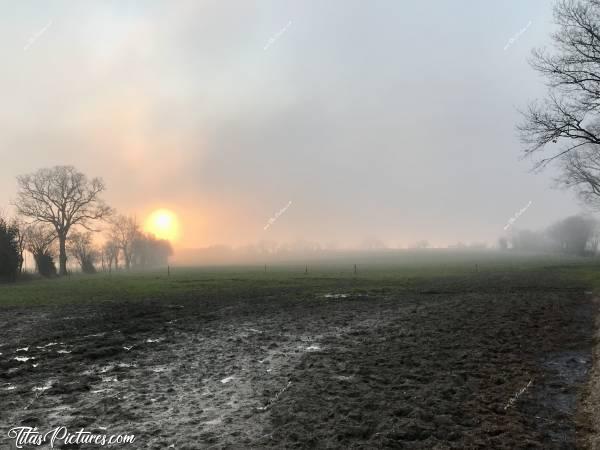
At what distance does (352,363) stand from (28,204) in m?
76.7

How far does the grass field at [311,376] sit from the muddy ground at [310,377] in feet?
0.15

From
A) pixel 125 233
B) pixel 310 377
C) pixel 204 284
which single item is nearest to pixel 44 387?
pixel 310 377

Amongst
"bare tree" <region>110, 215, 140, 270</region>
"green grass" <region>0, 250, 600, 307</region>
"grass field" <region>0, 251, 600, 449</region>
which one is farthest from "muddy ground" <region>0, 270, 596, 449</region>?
"bare tree" <region>110, 215, 140, 270</region>

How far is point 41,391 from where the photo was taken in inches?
402

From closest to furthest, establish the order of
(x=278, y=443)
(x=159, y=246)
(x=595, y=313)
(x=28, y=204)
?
(x=278, y=443) < (x=595, y=313) < (x=28, y=204) < (x=159, y=246)

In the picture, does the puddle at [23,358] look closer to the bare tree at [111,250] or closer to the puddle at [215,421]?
the puddle at [215,421]

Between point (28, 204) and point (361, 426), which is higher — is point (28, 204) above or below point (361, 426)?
above

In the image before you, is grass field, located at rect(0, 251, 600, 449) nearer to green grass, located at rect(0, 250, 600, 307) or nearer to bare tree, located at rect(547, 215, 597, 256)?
green grass, located at rect(0, 250, 600, 307)

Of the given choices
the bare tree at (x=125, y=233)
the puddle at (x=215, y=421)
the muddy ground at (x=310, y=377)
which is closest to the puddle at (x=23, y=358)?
the muddy ground at (x=310, y=377)

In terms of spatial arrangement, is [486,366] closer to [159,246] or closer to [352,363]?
[352,363]

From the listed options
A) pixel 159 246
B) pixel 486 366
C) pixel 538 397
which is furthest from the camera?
pixel 159 246

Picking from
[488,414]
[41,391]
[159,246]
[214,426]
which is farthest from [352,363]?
[159,246]

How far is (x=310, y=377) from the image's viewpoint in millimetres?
A: 11312

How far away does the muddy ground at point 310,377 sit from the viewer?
7.83 m
